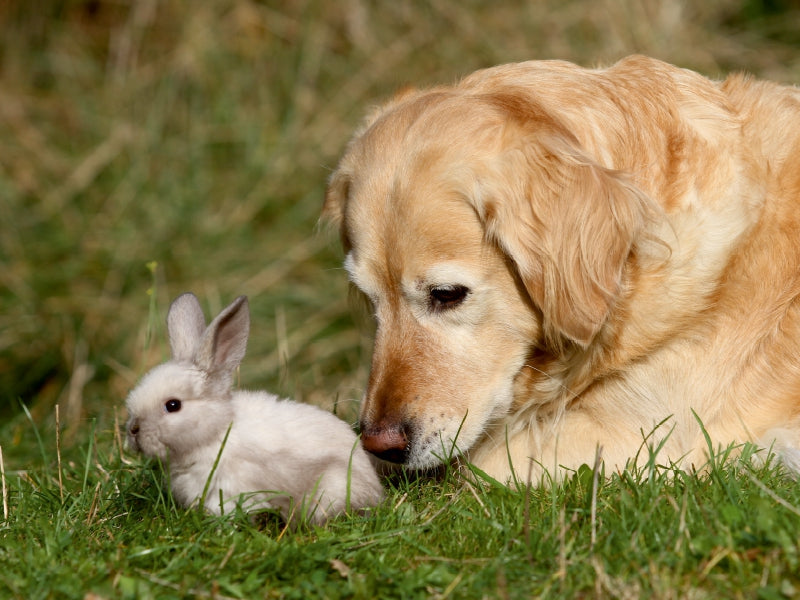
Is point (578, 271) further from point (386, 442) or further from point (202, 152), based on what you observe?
point (202, 152)

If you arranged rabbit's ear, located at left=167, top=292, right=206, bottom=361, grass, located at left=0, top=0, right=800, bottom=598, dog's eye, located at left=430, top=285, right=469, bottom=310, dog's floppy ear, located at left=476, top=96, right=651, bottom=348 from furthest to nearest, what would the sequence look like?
grass, located at left=0, top=0, right=800, bottom=598 < dog's eye, located at left=430, top=285, right=469, bottom=310 < dog's floppy ear, located at left=476, top=96, right=651, bottom=348 < rabbit's ear, located at left=167, top=292, right=206, bottom=361

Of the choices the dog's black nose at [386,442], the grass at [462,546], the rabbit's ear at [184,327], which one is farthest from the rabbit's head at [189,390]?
the dog's black nose at [386,442]

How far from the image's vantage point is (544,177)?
309cm

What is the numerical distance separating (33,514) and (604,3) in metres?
6.09

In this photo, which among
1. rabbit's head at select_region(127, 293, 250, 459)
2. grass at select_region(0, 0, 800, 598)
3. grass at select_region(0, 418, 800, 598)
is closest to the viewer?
grass at select_region(0, 418, 800, 598)

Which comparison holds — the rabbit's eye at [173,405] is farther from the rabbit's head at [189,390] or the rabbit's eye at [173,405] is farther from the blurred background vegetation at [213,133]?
the blurred background vegetation at [213,133]

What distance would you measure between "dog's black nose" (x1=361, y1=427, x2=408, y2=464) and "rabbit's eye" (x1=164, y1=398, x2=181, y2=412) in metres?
0.60

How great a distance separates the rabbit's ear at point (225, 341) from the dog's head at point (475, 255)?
50 cm

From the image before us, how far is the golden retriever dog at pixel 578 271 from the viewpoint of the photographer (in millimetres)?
3088

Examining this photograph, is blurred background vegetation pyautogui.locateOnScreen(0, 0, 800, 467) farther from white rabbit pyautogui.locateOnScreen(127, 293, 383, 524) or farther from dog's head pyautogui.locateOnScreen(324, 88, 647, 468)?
white rabbit pyautogui.locateOnScreen(127, 293, 383, 524)

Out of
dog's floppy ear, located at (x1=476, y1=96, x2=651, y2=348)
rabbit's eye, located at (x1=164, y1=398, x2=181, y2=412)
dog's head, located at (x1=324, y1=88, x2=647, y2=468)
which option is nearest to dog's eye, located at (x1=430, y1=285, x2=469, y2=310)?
dog's head, located at (x1=324, y1=88, x2=647, y2=468)

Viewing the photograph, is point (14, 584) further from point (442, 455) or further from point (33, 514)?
point (442, 455)

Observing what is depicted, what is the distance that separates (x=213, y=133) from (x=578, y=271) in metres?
5.06

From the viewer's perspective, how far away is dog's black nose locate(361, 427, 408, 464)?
3.07m
